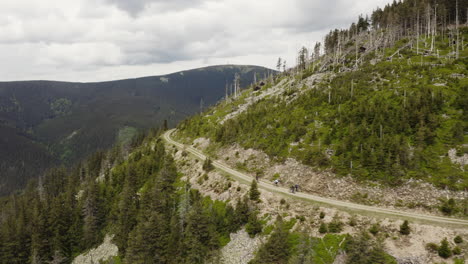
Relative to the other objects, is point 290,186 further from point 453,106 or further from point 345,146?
point 453,106

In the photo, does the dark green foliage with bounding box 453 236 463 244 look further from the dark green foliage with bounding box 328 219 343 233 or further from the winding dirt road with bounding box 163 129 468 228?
the dark green foliage with bounding box 328 219 343 233

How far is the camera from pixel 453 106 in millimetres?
55094

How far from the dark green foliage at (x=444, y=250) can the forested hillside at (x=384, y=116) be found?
14166mm

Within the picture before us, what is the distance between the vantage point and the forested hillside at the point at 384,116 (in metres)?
47.2

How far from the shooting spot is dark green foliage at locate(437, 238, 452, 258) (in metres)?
30.6

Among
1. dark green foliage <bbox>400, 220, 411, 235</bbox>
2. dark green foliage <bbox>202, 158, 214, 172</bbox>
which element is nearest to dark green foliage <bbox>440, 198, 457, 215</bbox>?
dark green foliage <bbox>400, 220, 411, 235</bbox>

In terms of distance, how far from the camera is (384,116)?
Answer: 5750 centimetres

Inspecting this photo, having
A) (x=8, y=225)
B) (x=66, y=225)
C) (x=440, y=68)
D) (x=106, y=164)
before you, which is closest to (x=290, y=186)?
(x=440, y=68)

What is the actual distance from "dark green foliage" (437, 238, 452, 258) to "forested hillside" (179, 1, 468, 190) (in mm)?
14166

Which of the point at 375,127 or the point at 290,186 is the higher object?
the point at 375,127

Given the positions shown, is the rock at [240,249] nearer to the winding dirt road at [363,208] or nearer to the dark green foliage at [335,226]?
the winding dirt road at [363,208]

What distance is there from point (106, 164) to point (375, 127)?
127 meters

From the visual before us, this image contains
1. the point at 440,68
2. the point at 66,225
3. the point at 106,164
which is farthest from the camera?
the point at 106,164

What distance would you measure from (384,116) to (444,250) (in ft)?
111
